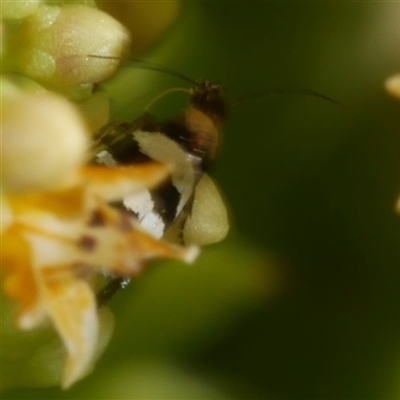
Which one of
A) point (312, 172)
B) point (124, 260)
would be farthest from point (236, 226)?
point (124, 260)

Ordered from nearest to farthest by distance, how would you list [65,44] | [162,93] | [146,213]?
1. [65,44]
2. [146,213]
3. [162,93]

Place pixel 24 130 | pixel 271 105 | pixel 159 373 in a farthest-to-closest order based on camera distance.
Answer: pixel 271 105 < pixel 159 373 < pixel 24 130

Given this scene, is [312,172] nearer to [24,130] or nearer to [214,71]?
[214,71]

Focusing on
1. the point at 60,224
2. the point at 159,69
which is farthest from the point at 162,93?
the point at 60,224

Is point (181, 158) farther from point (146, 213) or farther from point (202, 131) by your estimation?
point (146, 213)

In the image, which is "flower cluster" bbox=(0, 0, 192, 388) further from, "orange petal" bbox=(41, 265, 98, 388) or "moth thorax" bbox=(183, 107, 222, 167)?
"moth thorax" bbox=(183, 107, 222, 167)

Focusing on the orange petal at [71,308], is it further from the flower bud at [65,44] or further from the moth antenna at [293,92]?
the moth antenna at [293,92]
